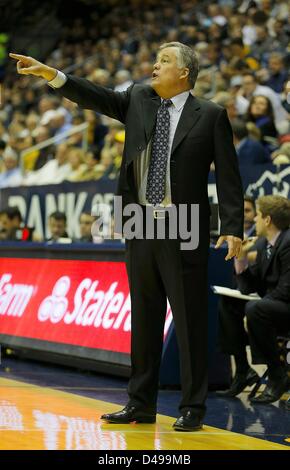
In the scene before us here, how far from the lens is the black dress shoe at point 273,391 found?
25.0ft

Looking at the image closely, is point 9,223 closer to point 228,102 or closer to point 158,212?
point 228,102

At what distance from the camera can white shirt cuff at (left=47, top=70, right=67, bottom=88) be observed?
5785 millimetres

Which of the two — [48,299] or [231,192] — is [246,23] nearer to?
[48,299]

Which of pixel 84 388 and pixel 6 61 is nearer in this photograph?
pixel 84 388

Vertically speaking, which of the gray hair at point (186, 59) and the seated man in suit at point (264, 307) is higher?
the gray hair at point (186, 59)

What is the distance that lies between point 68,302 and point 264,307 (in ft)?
8.40

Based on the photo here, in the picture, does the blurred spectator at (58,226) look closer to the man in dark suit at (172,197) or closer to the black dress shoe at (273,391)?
the black dress shoe at (273,391)

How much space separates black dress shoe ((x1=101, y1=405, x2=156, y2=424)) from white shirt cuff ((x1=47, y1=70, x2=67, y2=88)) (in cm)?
199

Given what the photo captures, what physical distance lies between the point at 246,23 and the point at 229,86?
2.52 meters

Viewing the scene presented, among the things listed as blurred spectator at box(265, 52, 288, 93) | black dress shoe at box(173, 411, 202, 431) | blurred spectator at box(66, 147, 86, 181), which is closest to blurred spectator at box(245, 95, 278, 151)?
blurred spectator at box(265, 52, 288, 93)

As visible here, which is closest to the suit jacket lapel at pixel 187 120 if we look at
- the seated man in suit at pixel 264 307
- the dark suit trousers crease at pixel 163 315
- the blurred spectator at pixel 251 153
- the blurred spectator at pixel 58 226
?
the dark suit trousers crease at pixel 163 315

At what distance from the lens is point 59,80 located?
229 inches
